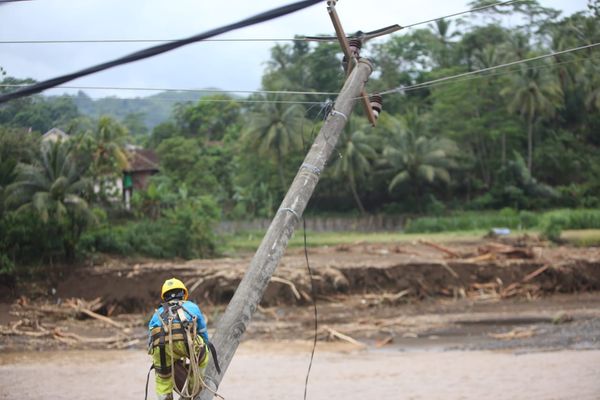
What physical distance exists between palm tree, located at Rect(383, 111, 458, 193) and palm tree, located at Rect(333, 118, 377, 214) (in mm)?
1447

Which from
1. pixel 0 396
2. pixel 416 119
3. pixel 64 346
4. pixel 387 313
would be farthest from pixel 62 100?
pixel 416 119

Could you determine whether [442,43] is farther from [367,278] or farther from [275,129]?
[367,278]

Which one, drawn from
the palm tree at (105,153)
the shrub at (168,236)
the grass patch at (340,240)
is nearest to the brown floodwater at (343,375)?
the shrub at (168,236)

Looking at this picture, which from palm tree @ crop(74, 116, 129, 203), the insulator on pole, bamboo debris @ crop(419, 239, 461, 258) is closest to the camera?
the insulator on pole

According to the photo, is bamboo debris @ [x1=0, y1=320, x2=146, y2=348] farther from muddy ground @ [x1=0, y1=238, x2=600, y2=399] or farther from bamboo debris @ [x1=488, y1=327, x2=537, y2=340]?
bamboo debris @ [x1=488, y1=327, x2=537, y2=340]

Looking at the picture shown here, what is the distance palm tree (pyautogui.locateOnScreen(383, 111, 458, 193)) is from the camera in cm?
6241

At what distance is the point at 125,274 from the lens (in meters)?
34.5

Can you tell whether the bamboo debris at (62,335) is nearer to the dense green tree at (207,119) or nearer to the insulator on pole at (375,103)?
the insulator on pole at (375,103)

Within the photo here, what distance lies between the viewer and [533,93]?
60375mm

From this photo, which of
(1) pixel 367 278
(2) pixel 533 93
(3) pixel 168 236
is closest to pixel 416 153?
(2) pixel 533 93

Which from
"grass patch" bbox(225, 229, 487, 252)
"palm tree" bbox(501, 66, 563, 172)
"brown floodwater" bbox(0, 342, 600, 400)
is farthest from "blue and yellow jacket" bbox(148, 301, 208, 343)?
"palm tree" bbox(501, 66, 563, 172)

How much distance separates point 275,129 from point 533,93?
1903 centimetres

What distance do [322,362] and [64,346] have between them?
9.41 meters

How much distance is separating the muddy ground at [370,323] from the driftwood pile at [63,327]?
2.7 inches
